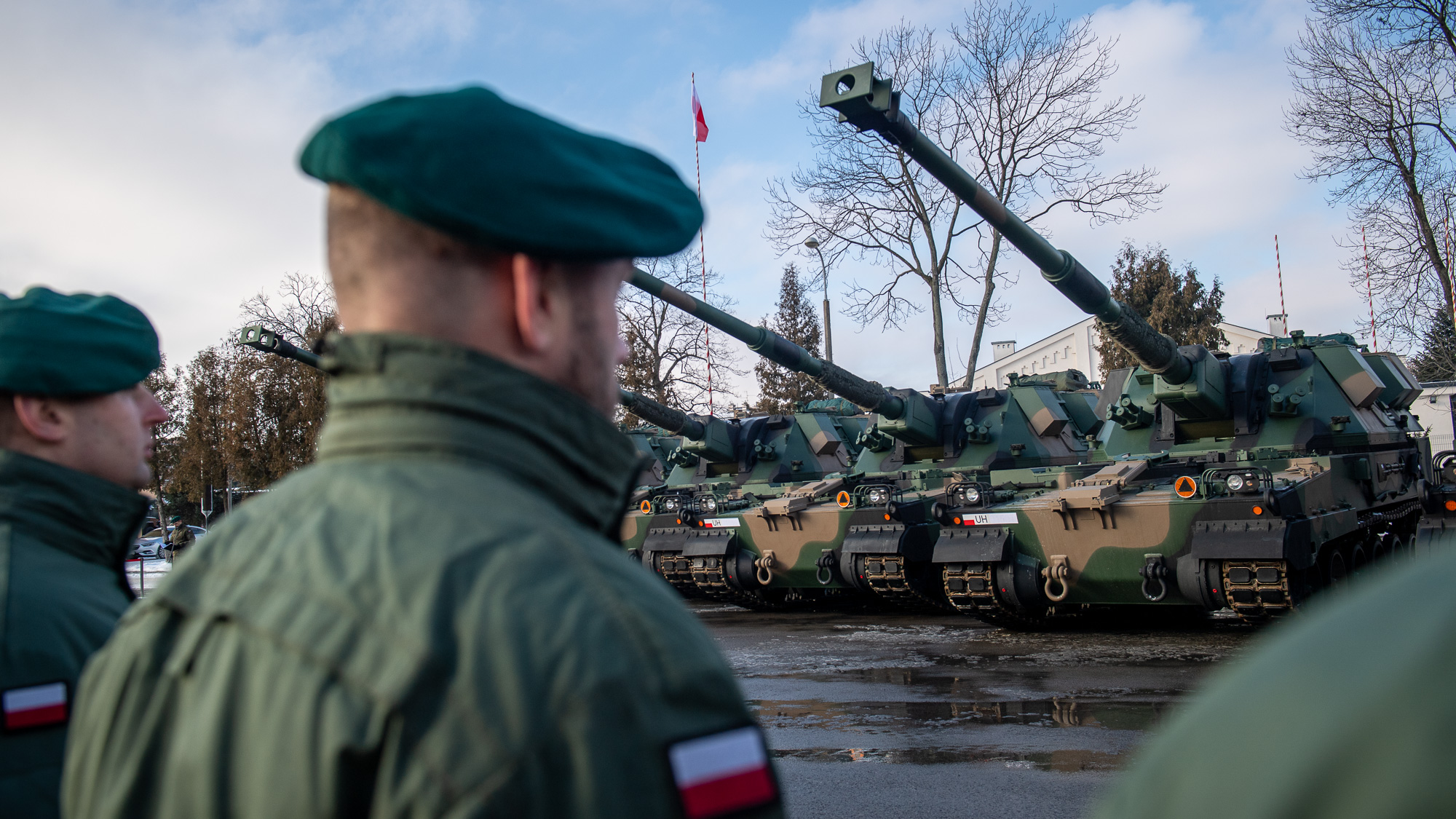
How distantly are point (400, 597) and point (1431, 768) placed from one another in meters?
0.75

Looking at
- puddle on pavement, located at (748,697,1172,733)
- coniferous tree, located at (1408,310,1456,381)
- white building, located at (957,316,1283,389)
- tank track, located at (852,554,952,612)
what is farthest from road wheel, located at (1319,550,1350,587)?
white building, located at (957,316,1283,389)

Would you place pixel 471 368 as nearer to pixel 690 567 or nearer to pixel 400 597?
pixel 400 597

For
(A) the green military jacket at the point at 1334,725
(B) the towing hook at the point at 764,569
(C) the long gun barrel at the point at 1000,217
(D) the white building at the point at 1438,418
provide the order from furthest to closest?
(D) the white building at the point at 1438,418 < (B) the towing hook at the point at 764,569 < (C) the long gun barrel at the point at 1000,217 < (A) the green military jacket at the point at 1334,725

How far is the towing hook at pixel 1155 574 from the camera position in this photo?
31.3 ft

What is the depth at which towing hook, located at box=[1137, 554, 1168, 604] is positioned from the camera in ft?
31.3

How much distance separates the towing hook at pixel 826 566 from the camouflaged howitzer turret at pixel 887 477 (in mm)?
17

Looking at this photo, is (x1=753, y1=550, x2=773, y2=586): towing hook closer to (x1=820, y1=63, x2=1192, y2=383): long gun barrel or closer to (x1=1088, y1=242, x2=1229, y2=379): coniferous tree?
A: (x1=820, y1=63, x2=1192, y2=383): long gun barrel

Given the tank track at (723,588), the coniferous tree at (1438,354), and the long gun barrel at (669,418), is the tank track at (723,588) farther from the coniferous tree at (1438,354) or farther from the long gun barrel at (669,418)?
the coniferous tree at (1438,354)

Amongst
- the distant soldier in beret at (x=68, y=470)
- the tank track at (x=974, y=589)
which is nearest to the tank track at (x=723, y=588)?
the tank track at (x=974, y=589)

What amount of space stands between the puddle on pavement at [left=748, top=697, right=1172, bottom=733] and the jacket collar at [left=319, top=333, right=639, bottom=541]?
20.8 feet

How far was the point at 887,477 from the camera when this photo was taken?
13.5 m

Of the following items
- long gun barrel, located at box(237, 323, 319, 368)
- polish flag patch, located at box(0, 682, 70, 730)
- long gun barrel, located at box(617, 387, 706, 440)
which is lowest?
polish flag patch, located at box(0, 682, 70, 730)

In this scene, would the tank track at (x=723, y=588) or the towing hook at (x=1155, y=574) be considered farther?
the tank track at (x=723, y=588)

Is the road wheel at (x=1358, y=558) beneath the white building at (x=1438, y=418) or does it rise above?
beneath
